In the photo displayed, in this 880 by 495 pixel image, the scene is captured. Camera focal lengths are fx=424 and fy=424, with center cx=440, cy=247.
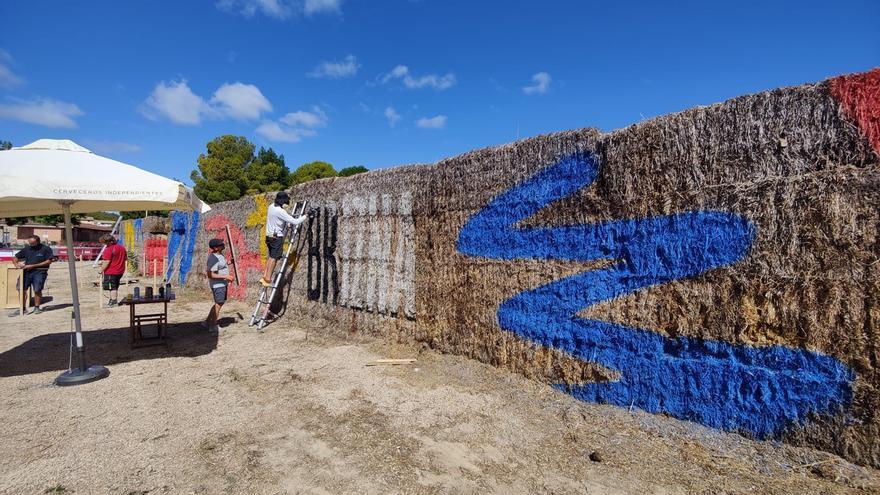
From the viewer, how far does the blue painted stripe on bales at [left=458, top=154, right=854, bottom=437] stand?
3156 millimetres

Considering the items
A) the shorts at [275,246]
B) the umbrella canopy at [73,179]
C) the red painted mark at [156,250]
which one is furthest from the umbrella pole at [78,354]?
the red painted mark at [156,250]

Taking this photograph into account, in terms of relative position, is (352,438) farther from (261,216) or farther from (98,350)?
(261,216)

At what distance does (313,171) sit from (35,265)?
101ft

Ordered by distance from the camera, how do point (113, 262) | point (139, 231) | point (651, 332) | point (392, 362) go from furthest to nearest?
point (139, 231) → point (113, 262) → point (392, 362) → point (651, 332)

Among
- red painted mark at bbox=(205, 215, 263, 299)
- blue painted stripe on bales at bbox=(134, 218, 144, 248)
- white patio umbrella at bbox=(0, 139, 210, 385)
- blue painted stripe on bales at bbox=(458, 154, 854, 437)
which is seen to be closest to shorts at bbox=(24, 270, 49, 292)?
red painted mark at bbox=(205, 215, 263, 299)

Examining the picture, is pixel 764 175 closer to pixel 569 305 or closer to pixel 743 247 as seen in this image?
pixel 743 247

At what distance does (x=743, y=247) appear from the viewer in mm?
3326

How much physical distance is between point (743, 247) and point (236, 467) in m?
4.24

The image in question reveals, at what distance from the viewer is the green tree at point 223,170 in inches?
1448

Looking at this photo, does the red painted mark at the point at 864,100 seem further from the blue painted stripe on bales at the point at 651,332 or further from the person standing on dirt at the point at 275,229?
the person standing on dirt at the point at 275,229

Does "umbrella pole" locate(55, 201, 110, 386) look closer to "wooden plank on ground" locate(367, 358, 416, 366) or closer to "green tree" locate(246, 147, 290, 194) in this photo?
"wooden plank on ground" locate(367, 358, 416, 366)

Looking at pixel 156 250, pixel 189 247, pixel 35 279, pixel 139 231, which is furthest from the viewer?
pixel 139 231

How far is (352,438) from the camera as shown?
3.64m

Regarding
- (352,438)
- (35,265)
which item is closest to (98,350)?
(35,265)
